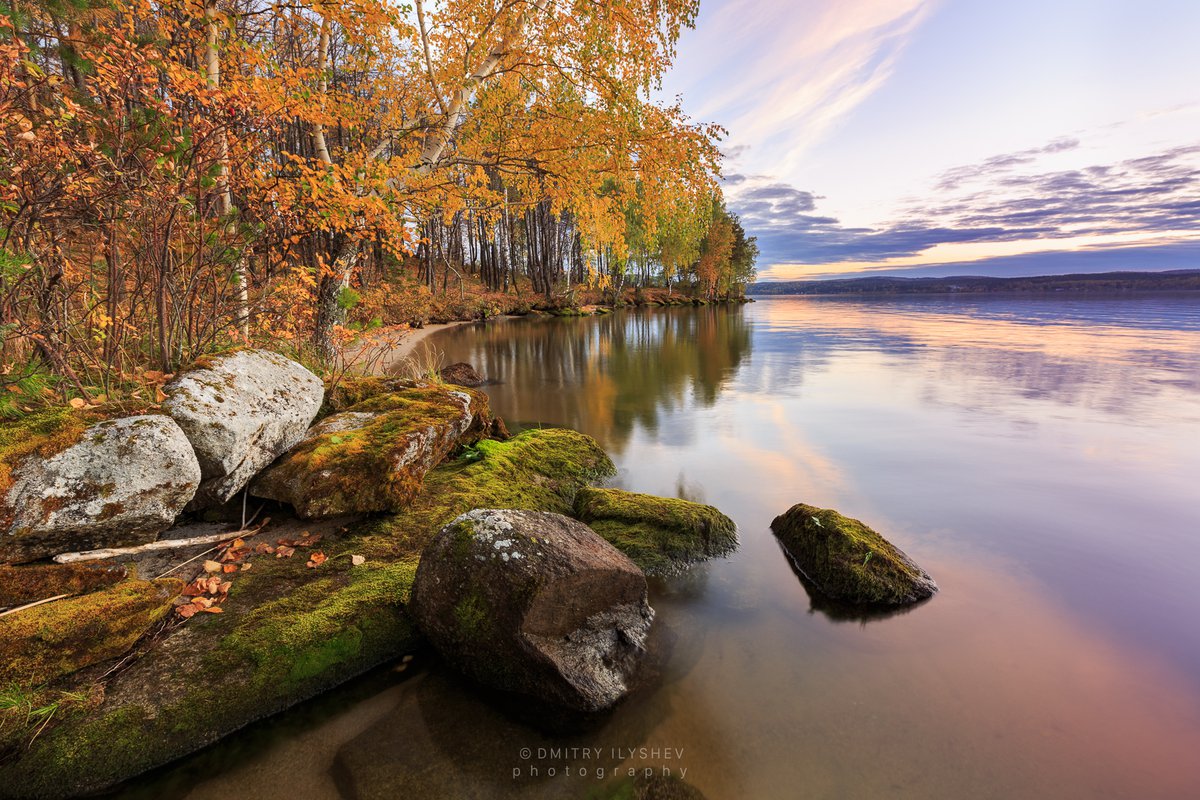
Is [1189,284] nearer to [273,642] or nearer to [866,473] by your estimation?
[866,473]

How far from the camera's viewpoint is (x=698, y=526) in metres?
5.39

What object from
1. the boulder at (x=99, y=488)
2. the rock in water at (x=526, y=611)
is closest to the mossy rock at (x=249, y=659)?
the rock in water at (x=526, y=611)

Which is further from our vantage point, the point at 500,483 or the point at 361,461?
the point at 500,483

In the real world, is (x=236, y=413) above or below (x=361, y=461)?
above

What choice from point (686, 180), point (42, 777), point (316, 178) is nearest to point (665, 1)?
point (686, 180)

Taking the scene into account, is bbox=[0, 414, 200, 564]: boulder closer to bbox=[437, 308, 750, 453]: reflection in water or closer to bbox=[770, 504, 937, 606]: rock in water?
bbox=[770, 504, 937, 606]: rock in water

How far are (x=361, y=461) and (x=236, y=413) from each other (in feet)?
3.63

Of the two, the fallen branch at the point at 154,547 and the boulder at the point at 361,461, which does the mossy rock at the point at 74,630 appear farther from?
the boulder at the point at 361,461

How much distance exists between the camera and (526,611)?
10.7ft

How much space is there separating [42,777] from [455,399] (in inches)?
186

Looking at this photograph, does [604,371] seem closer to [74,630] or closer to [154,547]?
[154,547]

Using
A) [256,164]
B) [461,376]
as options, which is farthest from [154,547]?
[461,376]

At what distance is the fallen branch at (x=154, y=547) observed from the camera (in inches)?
132

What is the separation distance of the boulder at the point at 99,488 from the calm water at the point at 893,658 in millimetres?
1826
